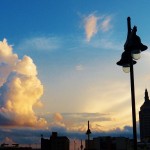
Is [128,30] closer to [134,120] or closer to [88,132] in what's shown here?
[134,120]

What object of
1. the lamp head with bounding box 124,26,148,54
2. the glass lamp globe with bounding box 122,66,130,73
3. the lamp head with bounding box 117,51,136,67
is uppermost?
the lamp head with bounding box 124,26,148,54

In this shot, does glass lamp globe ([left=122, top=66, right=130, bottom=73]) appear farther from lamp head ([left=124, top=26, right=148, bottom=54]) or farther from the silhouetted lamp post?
lamp head ([left=124, top=26, right=148, bottom=54])

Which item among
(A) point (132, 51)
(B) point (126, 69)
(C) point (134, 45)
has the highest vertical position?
(C) point (134, 45)

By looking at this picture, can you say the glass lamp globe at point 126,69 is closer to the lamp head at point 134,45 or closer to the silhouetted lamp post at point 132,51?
the silhouetted lamp post at point 132,51

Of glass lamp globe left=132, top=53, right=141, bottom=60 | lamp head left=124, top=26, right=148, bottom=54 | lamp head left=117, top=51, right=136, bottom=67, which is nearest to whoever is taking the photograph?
glass lamp globe left=132, top=53, right=141, bottom=60

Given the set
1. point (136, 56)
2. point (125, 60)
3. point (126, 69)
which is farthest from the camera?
point (126, 69)

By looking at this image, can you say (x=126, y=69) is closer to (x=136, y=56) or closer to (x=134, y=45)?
(x=136, y=56)

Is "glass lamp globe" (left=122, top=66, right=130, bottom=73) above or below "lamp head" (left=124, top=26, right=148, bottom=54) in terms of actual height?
below

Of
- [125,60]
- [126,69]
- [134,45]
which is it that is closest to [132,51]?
[134,45]

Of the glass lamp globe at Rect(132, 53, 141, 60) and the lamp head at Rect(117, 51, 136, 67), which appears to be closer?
the glass lamp globe at Rect(132, 53, 141, 60)

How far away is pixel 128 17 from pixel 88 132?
4005cm

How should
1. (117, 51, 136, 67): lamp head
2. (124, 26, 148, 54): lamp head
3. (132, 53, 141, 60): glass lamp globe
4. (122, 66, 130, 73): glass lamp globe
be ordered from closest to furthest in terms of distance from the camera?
(132, 53, 141, 60): glass lamp globe, (124, 26, 148, 54): lamp head, (117, 51, 136, 67): lamp head, (122, 66, 130, 73): glass lamp globe

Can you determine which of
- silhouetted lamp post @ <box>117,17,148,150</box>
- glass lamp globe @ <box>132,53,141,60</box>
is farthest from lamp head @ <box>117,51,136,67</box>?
glass lamp globe @ <box>132,53,141,60</box>

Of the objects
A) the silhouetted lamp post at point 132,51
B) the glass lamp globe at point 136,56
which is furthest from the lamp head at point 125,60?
the glass lamp globe at point 136,56
